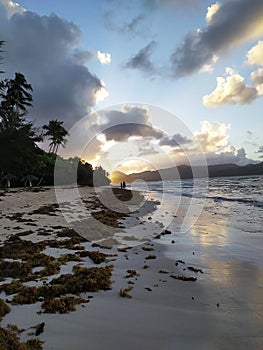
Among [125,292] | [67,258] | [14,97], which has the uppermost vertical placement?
[14,97]

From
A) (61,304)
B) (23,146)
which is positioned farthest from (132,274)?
(23,146)

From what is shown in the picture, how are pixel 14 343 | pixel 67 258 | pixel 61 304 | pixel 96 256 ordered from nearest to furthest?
pixel 14 343 → pixel 61 304 → pixel 67 258 → pixel 96 256

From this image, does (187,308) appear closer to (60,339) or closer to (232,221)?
(60,339)

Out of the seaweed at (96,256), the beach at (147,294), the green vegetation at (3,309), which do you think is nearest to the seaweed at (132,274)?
the beach at (147,294)

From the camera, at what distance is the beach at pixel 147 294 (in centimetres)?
335

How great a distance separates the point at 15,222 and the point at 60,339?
9.07m

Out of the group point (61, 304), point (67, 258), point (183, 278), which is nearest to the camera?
point (61, 304)

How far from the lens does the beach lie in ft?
11.0

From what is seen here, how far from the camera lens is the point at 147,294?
4754mm

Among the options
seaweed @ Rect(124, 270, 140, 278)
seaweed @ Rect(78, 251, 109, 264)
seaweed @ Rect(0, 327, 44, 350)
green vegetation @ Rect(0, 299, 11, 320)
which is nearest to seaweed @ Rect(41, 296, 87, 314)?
green vegetation @ Rect(0, 299, 11, 320)

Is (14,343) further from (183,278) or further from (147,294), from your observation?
(183,278)

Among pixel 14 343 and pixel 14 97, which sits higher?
pixel 14 97

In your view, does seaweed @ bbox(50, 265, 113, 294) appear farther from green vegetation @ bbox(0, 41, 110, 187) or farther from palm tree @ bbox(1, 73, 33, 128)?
palm tree @ bbox(1, 73, 33, 128)

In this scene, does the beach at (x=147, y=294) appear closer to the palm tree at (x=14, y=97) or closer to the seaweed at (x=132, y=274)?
the seaweed at (x=132, y=274)
